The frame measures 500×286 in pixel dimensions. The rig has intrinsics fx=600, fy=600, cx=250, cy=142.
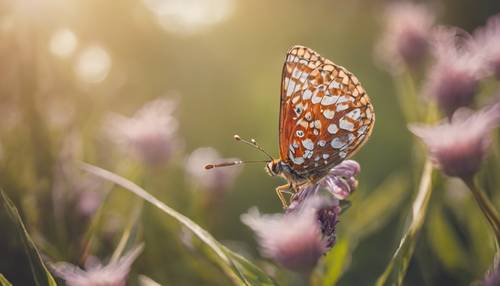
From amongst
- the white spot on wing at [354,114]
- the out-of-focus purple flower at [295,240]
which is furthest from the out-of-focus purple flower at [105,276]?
the white spot on wing at [354,114]

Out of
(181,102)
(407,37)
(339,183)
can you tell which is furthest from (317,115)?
(181,102)

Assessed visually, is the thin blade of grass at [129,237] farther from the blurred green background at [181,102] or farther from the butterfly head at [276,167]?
the butterfly head at [276,167]

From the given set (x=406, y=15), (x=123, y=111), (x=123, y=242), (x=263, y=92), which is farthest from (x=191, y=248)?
(x=263, y=92)

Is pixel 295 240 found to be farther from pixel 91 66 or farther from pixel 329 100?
pixel 91 66

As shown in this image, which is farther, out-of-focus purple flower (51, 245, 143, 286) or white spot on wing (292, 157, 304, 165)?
white spot on wing (292, 157, 304, 165)

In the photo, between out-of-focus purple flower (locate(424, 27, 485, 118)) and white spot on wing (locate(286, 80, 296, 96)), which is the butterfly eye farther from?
out-of-focus purple flower (locate(424, 27, 485, 118))

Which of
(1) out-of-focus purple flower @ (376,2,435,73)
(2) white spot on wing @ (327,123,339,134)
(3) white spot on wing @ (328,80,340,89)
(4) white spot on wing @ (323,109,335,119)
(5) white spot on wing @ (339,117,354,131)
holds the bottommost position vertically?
(2) white spot on wing @ (327,123,339,134)

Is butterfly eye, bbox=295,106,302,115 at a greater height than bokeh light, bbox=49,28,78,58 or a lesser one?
lesser

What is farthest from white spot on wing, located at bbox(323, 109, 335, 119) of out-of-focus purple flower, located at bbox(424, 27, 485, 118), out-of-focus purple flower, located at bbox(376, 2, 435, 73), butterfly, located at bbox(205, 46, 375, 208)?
out-of-focus purple flower, located at bbox(376, 2, 435, 73)
